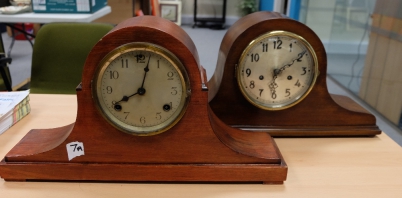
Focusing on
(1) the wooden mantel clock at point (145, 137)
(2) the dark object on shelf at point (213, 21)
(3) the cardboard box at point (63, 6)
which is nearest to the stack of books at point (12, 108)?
(1) the wooden mantel clock at point (145, 137)

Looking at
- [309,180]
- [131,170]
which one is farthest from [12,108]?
[309,180]

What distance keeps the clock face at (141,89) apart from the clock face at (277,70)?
28 cm

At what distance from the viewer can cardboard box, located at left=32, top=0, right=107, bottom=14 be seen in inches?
94.9

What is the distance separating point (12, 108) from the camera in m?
1.09

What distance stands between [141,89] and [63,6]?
6.33ft

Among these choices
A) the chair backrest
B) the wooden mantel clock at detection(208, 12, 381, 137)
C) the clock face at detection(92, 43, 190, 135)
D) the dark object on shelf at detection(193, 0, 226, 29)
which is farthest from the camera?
the dark object on shelf at detection(193, 0, 226, 29)

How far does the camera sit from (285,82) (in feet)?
3.39

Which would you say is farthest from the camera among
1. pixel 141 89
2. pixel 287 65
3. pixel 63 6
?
pixel 63 6

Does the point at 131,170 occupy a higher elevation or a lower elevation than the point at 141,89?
lower

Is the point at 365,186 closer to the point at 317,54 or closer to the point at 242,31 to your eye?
the point at 317,54

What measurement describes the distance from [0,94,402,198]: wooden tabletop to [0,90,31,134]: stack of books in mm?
32

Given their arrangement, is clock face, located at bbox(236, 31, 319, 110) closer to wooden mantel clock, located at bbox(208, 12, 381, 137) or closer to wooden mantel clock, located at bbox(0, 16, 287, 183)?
wooden mantel clock, located at bbox(208, 12, 381, 137)

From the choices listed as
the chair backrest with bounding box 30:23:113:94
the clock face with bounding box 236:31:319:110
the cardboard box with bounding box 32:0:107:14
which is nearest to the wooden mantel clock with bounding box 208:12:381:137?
the clock face with bounding box 236:31:319:110

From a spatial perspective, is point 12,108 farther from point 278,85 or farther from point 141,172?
point 278,85
